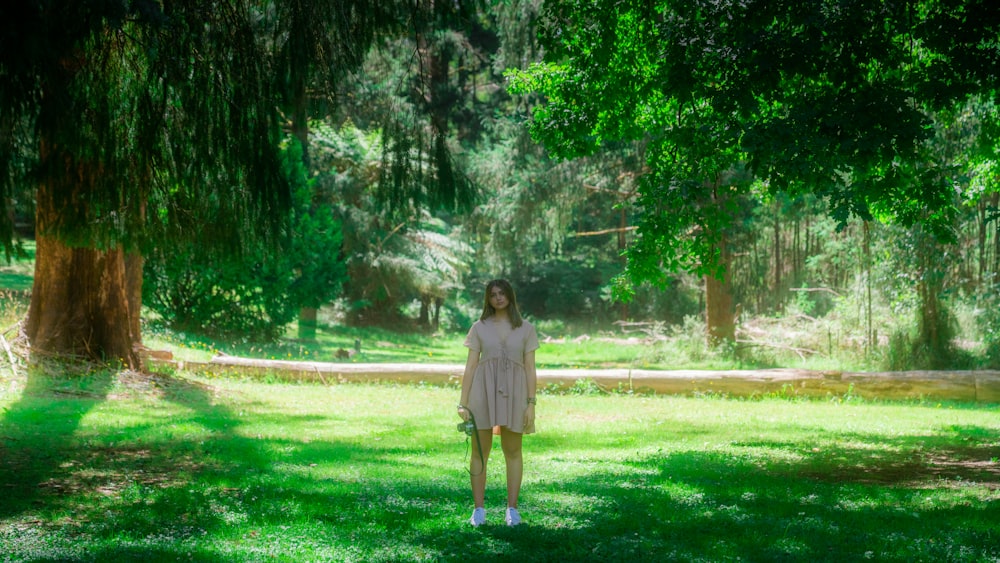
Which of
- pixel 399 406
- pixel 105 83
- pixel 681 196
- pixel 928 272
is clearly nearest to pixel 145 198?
pixel 105 83

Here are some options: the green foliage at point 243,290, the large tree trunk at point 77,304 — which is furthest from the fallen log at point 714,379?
the green foliage at point 243,290

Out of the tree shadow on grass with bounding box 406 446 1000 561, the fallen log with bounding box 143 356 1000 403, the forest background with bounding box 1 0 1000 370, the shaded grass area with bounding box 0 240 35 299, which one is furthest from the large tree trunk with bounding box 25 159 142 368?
the shaded grass area with bounding box 0 240 35 299

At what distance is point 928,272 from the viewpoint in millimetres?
16984

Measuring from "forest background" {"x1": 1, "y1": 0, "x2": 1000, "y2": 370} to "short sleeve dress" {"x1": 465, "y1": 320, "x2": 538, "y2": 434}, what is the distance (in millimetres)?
1835

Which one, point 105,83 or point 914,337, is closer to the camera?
point 105,83

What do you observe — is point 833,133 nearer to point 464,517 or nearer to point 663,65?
point 663,65

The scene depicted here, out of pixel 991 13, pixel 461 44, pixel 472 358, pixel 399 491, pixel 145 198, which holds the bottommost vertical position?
pixel 399 491

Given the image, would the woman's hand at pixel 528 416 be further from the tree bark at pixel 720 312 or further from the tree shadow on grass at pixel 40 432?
the tree bark at pixel 720 312

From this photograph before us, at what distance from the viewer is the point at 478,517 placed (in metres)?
6.19

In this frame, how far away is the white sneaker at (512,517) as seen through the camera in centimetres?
617

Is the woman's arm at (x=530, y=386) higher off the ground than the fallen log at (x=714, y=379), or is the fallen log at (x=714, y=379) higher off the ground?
the woman's arm at (x=530, y=386)

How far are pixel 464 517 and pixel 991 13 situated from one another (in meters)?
5.73

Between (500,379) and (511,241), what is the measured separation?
21.2 m

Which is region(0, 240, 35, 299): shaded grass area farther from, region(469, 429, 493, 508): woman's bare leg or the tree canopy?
region(469, 429, 493, 508): woman's bare leg
